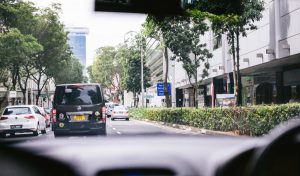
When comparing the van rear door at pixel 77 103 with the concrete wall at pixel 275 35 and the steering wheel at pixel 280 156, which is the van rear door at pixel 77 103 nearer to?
the concrete wall at pixel 275 35

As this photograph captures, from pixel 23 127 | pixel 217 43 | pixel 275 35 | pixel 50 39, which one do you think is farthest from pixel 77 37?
pixel 50 39

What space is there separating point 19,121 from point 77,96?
16.8 feet

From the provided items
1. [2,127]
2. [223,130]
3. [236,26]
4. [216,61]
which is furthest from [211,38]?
[2,127]

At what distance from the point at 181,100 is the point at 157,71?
2573cm

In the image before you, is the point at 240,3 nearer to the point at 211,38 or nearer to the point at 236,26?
the point at 236,26

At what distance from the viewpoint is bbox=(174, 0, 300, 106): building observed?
2311cm

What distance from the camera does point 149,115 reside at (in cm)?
3928

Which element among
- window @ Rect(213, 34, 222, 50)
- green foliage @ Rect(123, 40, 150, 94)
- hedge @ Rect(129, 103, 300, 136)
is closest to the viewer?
hedge @ Rect(129, 103, 300, 136)

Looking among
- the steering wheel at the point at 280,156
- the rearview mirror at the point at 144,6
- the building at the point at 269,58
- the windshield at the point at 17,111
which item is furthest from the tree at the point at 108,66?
the steering wheel at the point at 280,156

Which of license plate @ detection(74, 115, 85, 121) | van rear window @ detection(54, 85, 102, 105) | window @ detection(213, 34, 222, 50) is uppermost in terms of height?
window @ detection(213, 34, 222, 50)

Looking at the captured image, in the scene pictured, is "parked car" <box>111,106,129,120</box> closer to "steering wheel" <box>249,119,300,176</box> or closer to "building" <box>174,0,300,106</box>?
"building" <box>174,0,300,106</box>

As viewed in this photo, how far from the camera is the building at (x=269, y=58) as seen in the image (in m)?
23.1

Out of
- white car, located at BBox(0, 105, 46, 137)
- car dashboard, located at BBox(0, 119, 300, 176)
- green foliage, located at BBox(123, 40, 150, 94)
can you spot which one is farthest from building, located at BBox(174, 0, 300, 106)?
car dashboard, located at BBox(0, 119, 300, 176)

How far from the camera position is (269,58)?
978 inches
